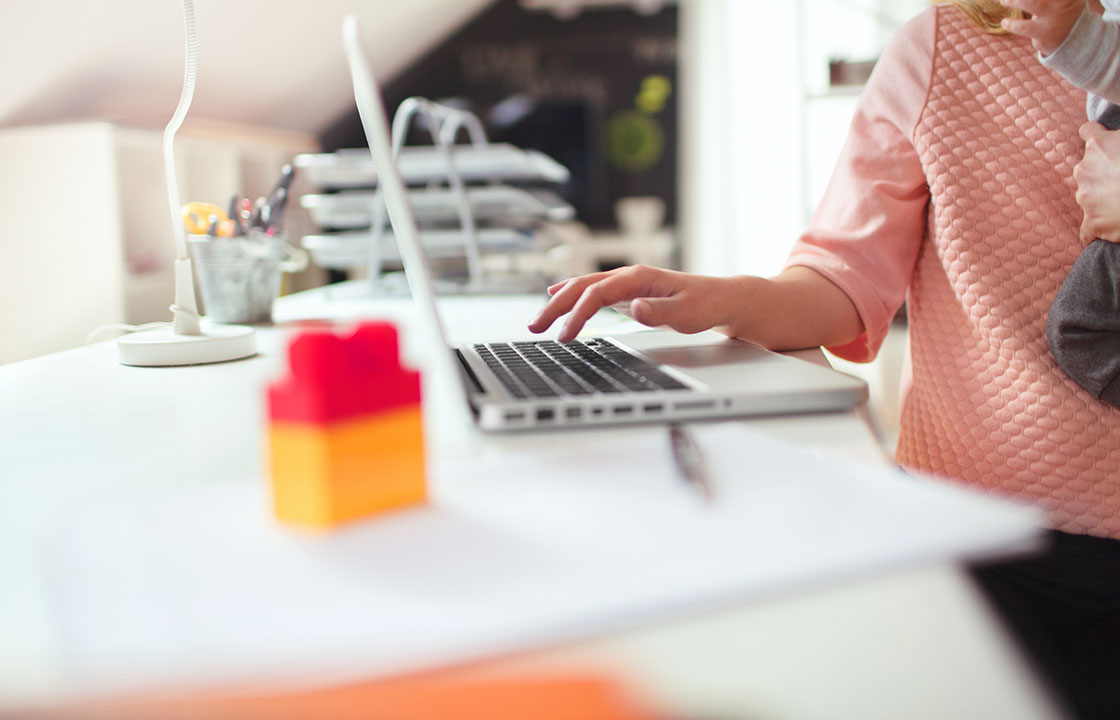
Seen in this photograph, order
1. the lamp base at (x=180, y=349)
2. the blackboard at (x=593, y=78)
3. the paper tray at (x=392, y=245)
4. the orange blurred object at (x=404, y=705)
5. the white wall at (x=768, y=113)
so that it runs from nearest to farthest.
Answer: the orange blurred object at (x=404, y=705) → the lamp base at (x=180, y=349) → the paper tray at (x=392, y=245) → the white wall at (x=768, y=113) → the blackboard at (x=593, y=78)

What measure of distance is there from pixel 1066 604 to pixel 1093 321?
0.22 m

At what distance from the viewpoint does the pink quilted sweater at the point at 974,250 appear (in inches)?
28.6

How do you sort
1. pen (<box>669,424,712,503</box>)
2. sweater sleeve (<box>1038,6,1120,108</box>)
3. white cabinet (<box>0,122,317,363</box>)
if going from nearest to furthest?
pen (<box>669,424,712,503</box>) → sweater sleeve (<box>1038,6,1120,108</box>) → white cabinet (<box>0,122,317,363</box>)

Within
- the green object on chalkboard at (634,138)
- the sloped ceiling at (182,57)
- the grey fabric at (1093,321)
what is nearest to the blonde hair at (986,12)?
the grey fabric at (1093,321)

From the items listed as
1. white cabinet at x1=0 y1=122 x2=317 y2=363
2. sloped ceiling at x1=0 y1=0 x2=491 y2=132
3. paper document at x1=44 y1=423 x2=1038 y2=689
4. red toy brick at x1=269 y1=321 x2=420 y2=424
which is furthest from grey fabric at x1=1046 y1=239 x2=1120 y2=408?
white cabinet at x1=0 y1=122 x2=317 y2=363

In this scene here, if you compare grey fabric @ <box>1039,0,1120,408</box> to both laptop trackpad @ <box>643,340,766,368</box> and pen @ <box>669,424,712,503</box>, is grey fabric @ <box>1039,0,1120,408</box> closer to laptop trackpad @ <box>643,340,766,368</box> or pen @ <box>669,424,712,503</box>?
laptop trackpad @ <box>643,340,766,368</box>

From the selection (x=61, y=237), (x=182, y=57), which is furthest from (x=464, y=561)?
(x=182, y=57)

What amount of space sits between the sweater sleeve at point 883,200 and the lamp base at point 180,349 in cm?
56

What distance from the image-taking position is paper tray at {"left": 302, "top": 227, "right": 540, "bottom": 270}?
1617 mm

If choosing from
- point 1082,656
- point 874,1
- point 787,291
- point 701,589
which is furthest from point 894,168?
point 874,1

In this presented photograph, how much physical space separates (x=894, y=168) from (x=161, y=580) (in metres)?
0.74

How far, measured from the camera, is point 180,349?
33.0 inches

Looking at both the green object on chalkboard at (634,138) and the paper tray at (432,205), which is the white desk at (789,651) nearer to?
the paper tray at (432,205)

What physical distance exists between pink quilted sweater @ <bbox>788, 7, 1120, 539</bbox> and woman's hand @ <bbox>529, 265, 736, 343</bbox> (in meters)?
0.14
